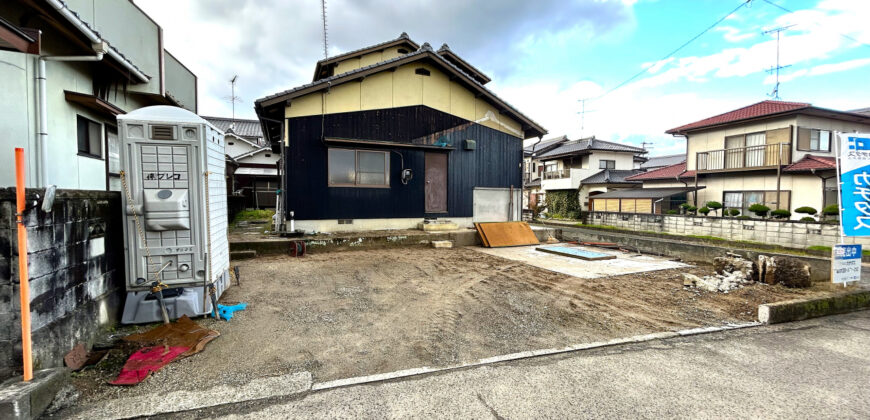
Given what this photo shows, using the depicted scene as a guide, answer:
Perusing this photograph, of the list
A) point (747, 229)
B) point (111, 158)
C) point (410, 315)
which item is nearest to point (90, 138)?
point (111, 158)

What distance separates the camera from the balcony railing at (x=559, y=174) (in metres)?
23.8

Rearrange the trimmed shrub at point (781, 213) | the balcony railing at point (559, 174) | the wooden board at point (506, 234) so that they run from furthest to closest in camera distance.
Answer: the balcony railing at point (559, 174) < the trimmed shrub at point (781, 213) < the wooden board at point (506, 234)

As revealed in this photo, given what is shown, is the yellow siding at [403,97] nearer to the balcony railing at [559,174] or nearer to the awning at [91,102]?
the awning at [91,102]

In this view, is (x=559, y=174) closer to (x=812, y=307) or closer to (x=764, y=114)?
(x=764, y=114)

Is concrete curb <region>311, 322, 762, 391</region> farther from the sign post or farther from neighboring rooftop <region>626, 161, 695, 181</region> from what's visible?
neighboring rooftop <region>626, 161, 695, 181</region>

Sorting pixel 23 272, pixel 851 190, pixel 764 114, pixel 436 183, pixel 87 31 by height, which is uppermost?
pixel 764 114

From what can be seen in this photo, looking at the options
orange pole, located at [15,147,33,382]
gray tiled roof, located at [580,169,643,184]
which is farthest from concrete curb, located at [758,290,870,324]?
gray tiled roof, located at [580,169,643,184]

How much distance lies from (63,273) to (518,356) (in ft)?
11.5

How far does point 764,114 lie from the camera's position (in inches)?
543

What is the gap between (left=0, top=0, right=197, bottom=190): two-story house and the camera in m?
4.17

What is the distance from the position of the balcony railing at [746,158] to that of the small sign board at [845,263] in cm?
1096

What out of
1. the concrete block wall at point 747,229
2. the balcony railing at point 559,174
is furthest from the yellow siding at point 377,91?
the balcony railing at point 559,174

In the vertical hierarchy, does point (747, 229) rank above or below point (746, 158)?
below

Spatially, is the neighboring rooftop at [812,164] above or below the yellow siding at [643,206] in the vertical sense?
above
